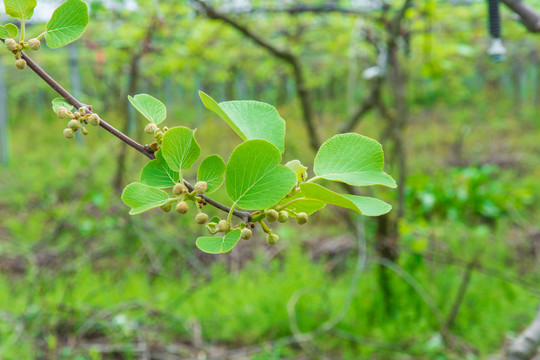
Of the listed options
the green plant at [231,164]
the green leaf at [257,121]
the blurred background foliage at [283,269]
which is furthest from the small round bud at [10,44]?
the blurred background foliage at [283,269]

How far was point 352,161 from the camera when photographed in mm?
215

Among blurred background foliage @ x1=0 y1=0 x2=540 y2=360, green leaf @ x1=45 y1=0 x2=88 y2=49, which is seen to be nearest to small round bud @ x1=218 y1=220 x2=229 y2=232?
green leaf @ x1=45 y1=0 x2=88 y2=49

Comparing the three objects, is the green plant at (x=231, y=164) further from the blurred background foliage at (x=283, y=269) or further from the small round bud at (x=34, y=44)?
the blurred background foliage at (x=283, y=269)

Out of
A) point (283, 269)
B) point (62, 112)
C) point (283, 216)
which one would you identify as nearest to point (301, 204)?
point (283, 216)

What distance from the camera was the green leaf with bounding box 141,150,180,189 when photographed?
223mm

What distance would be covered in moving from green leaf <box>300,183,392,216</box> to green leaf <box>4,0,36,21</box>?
165mm

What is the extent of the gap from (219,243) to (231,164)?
4 centimetres

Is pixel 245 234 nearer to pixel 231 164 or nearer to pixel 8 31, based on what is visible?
pixel 231 164

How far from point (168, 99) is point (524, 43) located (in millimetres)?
8323

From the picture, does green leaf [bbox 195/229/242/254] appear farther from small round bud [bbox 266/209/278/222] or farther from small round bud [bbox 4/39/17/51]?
small round bud [bbox 4/39/17/51]

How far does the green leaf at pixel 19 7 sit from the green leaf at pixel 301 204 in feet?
0.53

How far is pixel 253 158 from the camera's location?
0.19 metres

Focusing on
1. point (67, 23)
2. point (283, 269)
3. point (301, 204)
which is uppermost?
point (67, 23)

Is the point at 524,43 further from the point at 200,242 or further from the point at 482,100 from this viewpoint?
the point at 200,242
